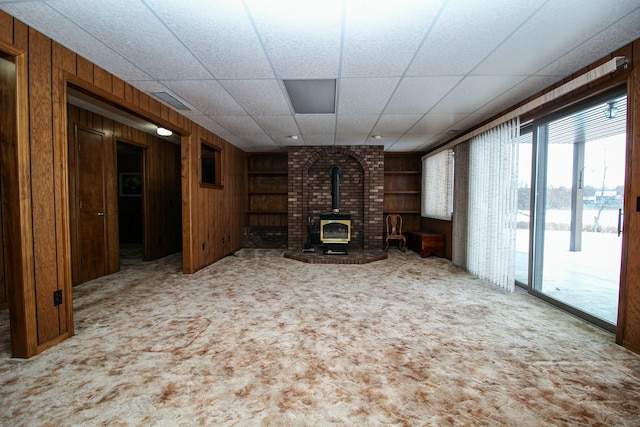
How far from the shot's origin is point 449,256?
5.34m

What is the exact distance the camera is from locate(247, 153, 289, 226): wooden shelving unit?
692cm

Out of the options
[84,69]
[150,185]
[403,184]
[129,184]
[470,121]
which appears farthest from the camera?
[129,184]

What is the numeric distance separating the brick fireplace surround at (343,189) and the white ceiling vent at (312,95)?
8.09ft

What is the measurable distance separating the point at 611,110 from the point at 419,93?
1.70m

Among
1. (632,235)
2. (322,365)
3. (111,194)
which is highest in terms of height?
(111,194)

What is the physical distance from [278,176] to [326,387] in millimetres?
5824

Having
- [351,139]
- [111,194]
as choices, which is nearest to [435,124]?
[351,139]

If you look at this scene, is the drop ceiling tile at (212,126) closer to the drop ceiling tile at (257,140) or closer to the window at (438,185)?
the drop ceiling tile at (257,140)

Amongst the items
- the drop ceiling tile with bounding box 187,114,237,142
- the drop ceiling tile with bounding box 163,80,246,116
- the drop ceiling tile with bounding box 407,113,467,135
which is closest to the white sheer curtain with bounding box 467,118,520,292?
the drop ceiling tile with bounding box 407,113,467,135

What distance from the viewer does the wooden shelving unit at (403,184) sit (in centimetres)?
686

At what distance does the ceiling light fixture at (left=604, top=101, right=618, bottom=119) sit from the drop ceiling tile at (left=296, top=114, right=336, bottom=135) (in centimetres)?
288

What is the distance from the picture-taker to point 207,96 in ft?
10.5

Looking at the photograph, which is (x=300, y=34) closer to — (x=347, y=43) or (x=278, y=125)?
(x=347, y=43)

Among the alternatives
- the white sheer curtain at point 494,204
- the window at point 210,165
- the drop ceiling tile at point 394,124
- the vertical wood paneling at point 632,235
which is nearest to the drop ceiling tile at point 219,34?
the drop ceiling tile at point 394,124
